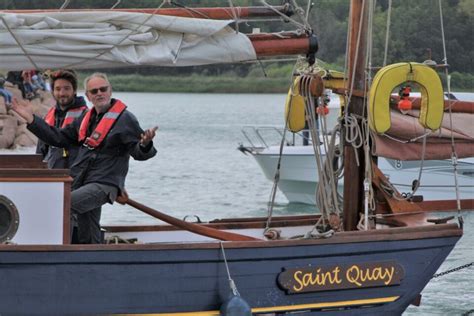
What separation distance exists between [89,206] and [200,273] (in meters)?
0.92

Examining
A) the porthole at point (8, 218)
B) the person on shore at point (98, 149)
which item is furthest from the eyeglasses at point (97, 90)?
the porthole at point (8, 218)

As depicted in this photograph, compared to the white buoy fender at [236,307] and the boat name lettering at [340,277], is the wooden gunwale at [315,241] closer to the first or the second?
the boat name lettering at [340,277]

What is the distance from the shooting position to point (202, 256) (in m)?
9.50

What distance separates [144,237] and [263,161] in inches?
453

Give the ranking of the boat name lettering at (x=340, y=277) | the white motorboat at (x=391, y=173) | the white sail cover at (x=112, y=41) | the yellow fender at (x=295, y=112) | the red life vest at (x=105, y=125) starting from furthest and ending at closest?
1. the white motorboat at (x=391, y=173)
2. the yellow fender at (x=295, y=112)
3. the boat name lettering at (x=340, y=277)
4. the red life vest at (x=105, y=125)
5. the white sail cover at (x=112, y=41)

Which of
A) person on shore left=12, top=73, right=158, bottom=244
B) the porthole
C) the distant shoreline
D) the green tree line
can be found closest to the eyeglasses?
person on shore left=12, top=73, right=158, bottom=244

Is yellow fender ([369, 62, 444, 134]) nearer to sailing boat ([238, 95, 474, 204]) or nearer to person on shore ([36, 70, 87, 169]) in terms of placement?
person on shore ([36, 70, 87, 169])

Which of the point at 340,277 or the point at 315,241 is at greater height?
the point at 315,241

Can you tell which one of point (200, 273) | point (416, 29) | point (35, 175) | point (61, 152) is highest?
point (35, 175)

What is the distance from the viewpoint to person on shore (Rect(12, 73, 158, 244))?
970cm

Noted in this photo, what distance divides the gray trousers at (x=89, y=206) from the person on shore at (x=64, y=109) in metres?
0.50

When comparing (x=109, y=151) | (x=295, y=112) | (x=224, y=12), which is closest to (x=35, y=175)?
(x=109, y=151)

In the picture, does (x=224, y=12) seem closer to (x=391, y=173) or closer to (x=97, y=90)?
(x=97, y=90)

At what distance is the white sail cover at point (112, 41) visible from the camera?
9414mm
